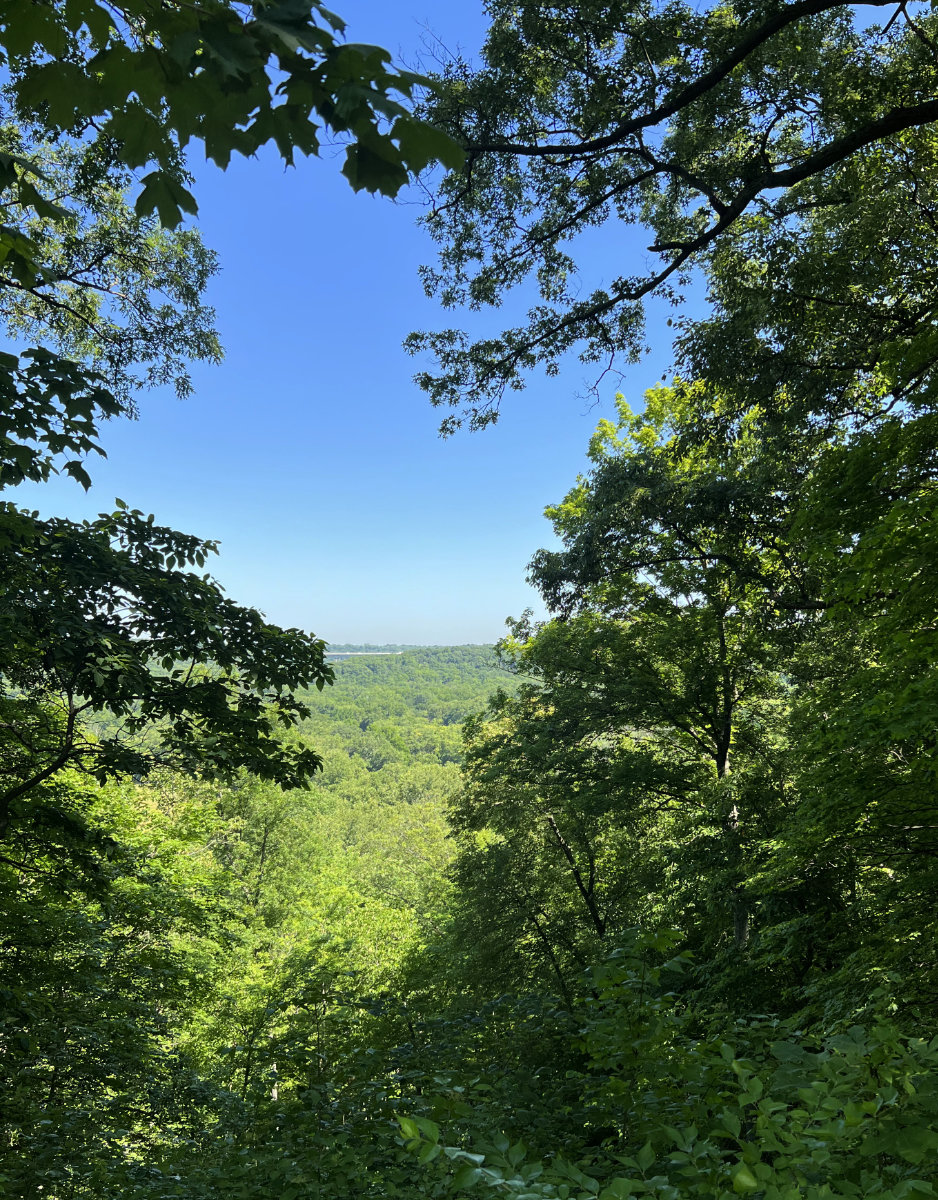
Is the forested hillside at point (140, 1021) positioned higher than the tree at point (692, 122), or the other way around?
the tree at point (692, 122)

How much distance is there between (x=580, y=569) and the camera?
10.4 meters

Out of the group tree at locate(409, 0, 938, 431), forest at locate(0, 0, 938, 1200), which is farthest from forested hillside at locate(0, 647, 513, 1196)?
tree at locate(409, 0, 938, 431)

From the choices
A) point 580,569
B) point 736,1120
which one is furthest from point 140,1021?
point 580,569

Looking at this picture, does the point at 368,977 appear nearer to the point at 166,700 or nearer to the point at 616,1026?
the point at 166,700

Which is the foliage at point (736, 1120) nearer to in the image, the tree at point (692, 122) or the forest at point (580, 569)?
the forest at point (580, 569)

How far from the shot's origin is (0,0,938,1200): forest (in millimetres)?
1461

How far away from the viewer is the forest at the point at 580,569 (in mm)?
1461

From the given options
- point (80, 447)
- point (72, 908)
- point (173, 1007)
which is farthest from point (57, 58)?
point (173, 1007)

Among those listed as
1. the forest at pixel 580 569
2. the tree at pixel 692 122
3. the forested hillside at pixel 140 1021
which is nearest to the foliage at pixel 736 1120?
the forest at pixel 580 569

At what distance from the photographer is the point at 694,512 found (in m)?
9.31

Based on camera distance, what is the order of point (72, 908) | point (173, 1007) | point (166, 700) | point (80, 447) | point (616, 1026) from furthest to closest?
point (173, 1007)
point (72, 908)
point (166, 700)
point (80, 447)
point (616, 1026)

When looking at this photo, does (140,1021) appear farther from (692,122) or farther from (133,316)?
(692,122)

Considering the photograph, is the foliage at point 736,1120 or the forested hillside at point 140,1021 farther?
the forested hillside at point 140,1021

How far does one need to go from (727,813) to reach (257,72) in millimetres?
9958
